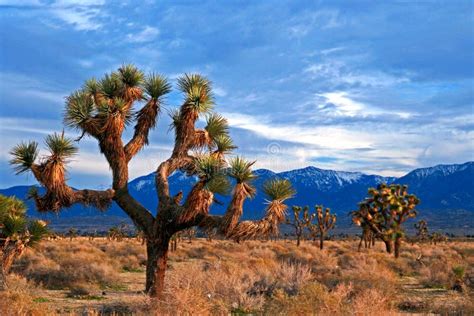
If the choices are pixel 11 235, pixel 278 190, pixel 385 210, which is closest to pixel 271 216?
pixel 278 190

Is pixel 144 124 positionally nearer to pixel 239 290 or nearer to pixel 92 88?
pixel 92 88

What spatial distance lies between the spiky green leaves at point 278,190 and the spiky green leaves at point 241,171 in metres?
0.61

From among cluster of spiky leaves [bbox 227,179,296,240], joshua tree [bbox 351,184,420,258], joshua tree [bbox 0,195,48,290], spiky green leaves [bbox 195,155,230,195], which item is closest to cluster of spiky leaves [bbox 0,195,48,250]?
joshua tree [bbox 0,195,48,290]

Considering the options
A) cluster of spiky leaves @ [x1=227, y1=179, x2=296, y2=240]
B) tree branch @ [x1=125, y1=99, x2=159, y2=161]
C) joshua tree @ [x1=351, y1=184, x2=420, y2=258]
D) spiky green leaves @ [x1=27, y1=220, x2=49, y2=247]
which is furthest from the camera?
joshua tree @ [x1=351, y1=184, x2=420, y2=258]

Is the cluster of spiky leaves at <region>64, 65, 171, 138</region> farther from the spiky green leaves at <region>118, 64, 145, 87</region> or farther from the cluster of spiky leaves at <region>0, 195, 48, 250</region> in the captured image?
the cluster of spiky leaves at <region>0, 195, 48, 250</region>

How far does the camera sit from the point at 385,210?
3875cm

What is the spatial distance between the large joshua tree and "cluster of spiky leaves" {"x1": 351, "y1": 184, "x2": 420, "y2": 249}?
24352mm

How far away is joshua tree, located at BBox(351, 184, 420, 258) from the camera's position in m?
37.8

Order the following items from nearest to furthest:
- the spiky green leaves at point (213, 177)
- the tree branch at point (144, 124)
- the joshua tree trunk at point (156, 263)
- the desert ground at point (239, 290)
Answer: the desert ground at point (239, 290)
the spiky green leaves at point (213, 177)
the joshua tree trunk at point (156, 263)
the tree branch at point (144, 124)

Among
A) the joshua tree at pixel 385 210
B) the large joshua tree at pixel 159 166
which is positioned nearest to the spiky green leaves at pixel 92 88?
the large joshua tree at pixel 159 166

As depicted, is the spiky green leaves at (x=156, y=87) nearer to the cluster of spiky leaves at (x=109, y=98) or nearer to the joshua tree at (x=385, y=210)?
the cluster of spiky leaves at (x=109, y=98)

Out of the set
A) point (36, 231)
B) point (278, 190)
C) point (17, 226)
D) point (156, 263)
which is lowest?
point (156, 263)

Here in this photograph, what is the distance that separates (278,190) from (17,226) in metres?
8.16

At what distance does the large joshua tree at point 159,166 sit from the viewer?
511 inches
